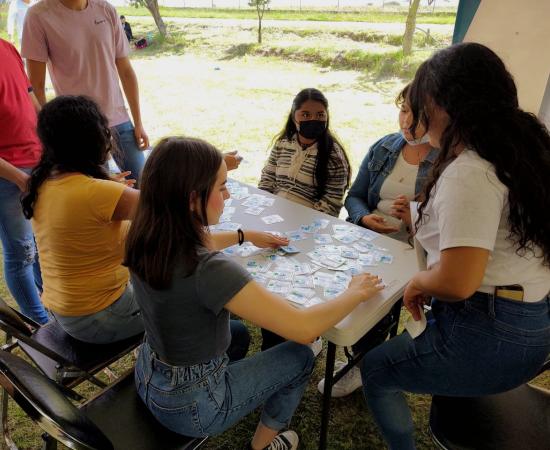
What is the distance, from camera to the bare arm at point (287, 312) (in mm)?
1085

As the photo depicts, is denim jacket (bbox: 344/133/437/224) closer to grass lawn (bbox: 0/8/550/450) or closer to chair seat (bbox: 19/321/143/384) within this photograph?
chair seat (bbox: 19/321/143/384)

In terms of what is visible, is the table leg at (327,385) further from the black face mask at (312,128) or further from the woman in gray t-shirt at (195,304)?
the black face mask at (312,128)

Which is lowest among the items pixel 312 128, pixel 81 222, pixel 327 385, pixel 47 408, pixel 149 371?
pixel 327 385

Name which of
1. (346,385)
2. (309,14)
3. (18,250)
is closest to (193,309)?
(346,385)

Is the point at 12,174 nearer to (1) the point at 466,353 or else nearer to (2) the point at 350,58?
(1) the point at 466,353

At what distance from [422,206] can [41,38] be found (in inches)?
87.6

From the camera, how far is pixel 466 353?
117 centimetres

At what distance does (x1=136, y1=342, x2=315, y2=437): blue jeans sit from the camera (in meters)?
1.18

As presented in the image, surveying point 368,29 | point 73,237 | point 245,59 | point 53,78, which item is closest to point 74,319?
point 73,237

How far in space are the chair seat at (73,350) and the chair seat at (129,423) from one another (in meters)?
0.16

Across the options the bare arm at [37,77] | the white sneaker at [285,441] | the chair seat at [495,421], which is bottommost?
the white sneaker at [285,441]

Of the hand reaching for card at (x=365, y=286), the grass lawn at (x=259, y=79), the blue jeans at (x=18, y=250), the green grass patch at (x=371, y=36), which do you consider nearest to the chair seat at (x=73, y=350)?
the blue jeans at (x=18, y=250)

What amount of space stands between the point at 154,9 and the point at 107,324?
5399 millimetres

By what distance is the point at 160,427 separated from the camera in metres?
1.25
